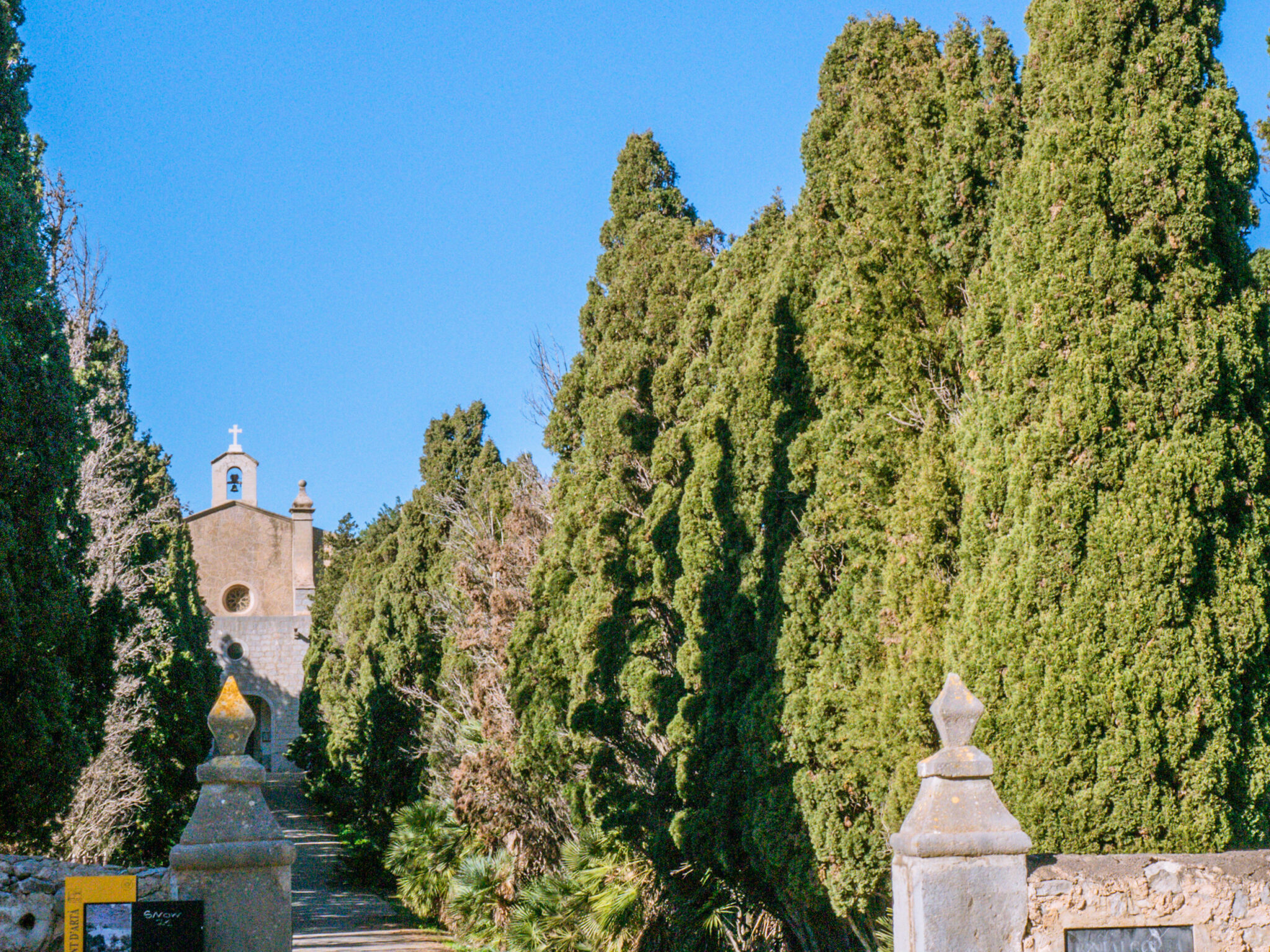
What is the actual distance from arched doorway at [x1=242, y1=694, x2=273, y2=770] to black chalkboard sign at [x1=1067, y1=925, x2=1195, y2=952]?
4084cm

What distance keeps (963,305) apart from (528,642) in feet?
27.4

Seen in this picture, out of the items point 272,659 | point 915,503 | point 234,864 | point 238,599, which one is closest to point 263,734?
point 272,659

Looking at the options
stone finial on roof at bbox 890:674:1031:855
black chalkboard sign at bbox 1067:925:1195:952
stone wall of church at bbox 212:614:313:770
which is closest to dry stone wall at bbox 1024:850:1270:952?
black chalkboard sign at bbox 1067:925:1195:952

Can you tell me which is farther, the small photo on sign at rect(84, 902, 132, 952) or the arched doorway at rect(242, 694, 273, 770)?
the arched doorway at rect(242, 694, 273, 770)

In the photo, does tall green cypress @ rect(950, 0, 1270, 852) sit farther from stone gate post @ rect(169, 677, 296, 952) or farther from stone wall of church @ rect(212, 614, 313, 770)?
stone wall of church @ rect(212, 614, 313, 770)

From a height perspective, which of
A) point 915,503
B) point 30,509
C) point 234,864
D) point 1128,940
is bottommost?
point 1128,940

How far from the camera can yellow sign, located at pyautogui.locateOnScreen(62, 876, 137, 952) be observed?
602 centimetres

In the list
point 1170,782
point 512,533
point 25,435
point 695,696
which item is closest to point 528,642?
point 512,533

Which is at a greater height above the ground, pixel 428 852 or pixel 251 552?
pixel 251 552

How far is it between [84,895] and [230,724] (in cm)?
109

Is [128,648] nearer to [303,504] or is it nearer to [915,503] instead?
[915,503]

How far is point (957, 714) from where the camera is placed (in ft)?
18.4

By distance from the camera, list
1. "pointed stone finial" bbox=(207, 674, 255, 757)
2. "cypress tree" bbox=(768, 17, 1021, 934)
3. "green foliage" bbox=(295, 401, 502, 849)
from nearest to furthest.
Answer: "pointed stone finial" bbox=(207, 674, 255, 757), "cypress tree" bbox=(768, 17, 1021, 934), "green foliage" bbox=(295, 401, 502, 849)

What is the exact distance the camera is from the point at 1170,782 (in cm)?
668
